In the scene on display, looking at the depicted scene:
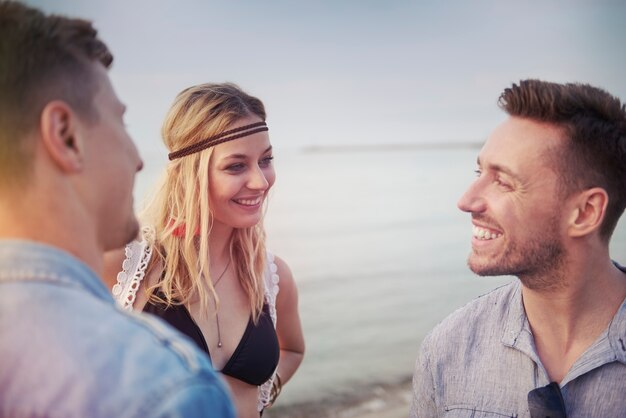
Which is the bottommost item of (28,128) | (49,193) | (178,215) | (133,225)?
(178,215)

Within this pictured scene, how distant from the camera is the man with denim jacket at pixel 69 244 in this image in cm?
94

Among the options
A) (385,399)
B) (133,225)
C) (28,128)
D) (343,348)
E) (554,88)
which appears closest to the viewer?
(28,128)

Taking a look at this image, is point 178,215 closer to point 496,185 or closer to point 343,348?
point 496,185

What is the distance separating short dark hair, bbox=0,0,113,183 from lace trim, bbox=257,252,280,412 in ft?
8.34

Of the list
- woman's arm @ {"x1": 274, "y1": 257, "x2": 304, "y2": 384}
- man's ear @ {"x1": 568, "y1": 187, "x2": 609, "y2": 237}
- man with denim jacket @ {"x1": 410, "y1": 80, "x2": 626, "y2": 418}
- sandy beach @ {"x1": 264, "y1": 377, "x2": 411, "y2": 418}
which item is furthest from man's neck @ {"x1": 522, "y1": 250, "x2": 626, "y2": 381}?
sandy beach @ {"x1": 264, "y1": 377, "x2": 411, "y2": 418}

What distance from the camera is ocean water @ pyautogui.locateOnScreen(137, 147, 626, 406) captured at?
7324 millimetres

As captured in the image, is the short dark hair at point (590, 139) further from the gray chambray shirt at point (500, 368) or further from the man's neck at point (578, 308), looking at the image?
the gray chambray shirt at point (500, 368)

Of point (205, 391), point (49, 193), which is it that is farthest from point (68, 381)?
point (49, 193)

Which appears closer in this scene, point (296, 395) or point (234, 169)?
point (234, 169)

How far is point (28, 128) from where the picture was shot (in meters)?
1.13

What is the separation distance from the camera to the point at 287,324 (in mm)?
3994

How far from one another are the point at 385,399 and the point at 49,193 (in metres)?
5.73

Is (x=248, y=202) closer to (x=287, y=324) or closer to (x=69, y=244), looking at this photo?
(x=287, y=324)

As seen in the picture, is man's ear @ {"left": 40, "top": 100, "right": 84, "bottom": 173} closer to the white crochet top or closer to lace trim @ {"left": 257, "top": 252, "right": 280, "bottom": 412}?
the white crochet top
